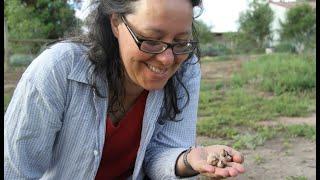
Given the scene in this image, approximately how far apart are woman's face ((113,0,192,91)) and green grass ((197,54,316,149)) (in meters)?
2.69

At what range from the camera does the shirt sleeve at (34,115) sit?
1.54m

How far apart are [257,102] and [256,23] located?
39.0 ft

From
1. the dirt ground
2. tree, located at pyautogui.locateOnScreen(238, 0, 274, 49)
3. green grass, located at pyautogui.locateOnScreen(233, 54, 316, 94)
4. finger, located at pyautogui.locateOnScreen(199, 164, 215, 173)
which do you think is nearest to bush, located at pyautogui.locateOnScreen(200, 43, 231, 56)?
tree, located at pyautogui.locateOnScreen(238, 0, 274, 49)

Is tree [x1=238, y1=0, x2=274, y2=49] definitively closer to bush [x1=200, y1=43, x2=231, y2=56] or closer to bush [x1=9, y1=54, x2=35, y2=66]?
bush [x1=200, y1=43, x2=231, y2=56]

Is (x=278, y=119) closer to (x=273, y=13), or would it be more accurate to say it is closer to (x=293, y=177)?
(x=293, y=177)

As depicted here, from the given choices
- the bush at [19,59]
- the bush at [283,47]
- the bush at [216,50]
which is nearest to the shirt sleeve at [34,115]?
the bush at [19,59]

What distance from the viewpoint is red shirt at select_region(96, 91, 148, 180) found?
1747 mm

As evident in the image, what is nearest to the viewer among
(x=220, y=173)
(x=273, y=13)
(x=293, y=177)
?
(x=220, y=173)

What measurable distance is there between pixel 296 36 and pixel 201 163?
56.7 ft

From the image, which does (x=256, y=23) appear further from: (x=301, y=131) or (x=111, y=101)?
(x=111, y=101)

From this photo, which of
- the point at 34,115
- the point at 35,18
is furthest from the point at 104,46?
the point at 35,18

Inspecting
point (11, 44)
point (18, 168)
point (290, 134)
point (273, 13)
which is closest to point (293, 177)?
point (290, 134)

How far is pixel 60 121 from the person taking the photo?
161 centimetres

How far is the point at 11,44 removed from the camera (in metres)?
10.0
